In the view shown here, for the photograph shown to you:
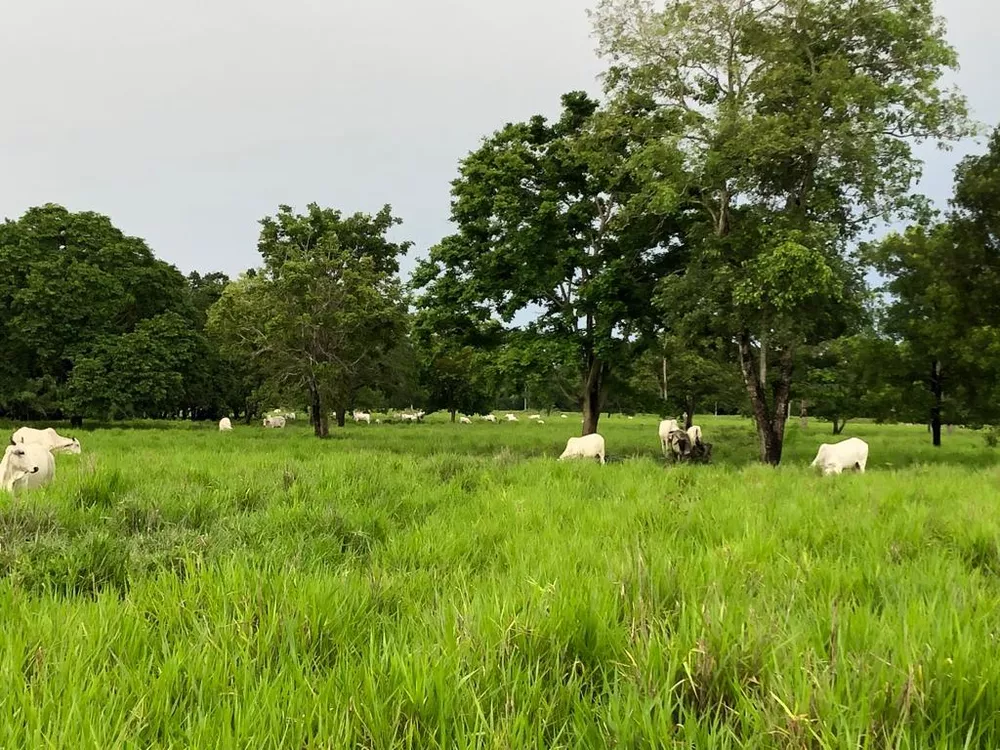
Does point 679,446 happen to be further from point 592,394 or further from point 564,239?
point 564,239

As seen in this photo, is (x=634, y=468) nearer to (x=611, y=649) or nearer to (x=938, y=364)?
(x=611, y=649)

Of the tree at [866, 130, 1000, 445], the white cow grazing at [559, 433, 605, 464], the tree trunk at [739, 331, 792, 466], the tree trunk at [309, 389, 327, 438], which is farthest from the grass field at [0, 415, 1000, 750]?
the tree trunk at [309, 389, 327, 438]

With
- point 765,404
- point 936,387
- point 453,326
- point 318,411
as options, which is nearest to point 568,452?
point 765,404

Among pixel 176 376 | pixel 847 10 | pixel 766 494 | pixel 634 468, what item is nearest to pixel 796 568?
pixel 766 494

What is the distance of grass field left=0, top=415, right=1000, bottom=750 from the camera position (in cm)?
204

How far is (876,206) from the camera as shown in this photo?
1617 centimetres

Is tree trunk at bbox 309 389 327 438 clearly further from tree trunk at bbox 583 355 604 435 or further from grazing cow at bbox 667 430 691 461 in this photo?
grazing cow at bbox 667 430 691 461

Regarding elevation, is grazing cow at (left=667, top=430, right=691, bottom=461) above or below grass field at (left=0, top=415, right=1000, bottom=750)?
below

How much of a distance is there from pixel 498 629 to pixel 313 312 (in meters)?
21.5

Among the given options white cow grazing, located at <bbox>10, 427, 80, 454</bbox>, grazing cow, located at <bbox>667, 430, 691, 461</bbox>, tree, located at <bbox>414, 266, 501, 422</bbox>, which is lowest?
grazing cow, located at <bbox>667, 430, 691, 461</bbox>

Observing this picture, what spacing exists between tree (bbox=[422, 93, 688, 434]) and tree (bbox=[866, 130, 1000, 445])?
291 inches

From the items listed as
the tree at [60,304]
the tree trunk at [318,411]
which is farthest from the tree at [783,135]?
the tree at [60,304]

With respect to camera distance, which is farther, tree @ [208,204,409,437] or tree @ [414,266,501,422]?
tree @ [208,204,409,437]

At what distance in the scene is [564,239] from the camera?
1961 centimetres
